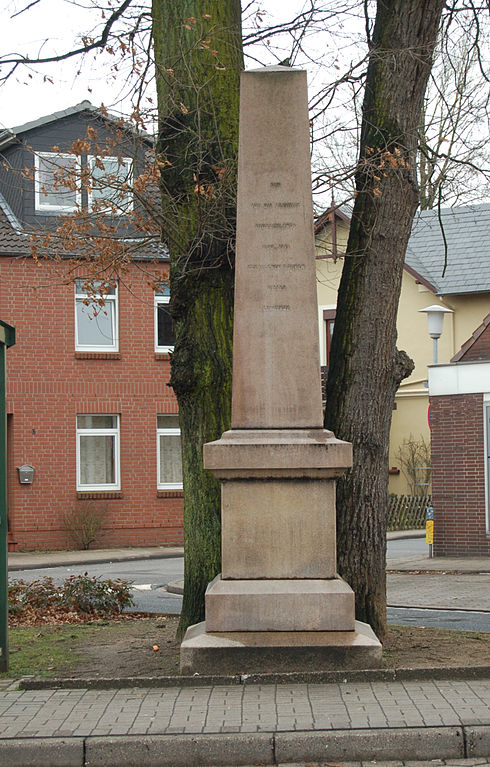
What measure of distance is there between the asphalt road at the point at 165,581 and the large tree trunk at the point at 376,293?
3138mm

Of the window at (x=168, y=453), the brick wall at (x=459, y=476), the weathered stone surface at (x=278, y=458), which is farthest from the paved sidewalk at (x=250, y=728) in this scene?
the window at (x=168, y=453)

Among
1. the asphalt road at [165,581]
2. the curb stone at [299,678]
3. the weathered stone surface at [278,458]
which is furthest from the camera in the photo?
the asphalt road at [165,581]

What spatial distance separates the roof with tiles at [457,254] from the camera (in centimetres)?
3225

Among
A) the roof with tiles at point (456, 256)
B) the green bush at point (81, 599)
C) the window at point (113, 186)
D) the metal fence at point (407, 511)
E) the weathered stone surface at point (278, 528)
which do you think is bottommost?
the metal fence at point (407, 511)

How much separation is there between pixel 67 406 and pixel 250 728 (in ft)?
68.3

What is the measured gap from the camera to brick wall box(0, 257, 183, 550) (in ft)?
84.5

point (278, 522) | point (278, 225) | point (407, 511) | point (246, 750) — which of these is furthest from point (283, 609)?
point (407, 511)

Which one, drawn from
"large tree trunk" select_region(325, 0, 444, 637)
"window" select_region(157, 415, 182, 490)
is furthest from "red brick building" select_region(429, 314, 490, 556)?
"large tree trunk" select_region(325, 0, 444, 637)

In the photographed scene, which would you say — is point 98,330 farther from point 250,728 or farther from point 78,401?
point 250,728

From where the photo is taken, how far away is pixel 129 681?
7082mm

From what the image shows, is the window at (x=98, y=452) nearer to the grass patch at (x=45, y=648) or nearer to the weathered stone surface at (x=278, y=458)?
the grass patch at (x=45, y=648)

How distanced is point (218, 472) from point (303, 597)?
101 centimetres

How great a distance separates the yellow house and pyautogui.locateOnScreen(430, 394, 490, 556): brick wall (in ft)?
36.0

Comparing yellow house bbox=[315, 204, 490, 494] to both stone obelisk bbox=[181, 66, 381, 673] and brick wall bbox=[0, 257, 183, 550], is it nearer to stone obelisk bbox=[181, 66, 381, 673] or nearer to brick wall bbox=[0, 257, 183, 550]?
brick wall bbox=[0, 257, 183, 550]
